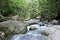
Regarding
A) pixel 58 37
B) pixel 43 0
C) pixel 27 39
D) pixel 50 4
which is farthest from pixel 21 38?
pixel 43 0

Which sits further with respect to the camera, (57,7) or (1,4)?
(57,7)

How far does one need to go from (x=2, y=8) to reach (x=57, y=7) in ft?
18.7

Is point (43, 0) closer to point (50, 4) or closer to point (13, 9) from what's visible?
point (50, 4)

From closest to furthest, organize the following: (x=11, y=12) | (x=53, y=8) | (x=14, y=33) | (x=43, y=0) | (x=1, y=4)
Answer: (x=14, y=33) < (x=1, y=4) < (x=11, y=12) < (x=53, y=8) < (x=43, y=0)

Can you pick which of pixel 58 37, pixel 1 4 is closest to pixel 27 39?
pixel 58 37

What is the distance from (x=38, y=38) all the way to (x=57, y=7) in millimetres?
7615

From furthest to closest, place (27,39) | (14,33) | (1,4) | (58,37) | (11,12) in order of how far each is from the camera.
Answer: (11,12), (1,4), (14,33), (27,39), (58,37)

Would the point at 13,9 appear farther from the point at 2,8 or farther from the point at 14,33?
the point at 14,33

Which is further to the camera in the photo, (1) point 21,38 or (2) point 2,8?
(2) point 2,8

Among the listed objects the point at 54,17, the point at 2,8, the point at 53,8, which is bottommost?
the point at 54,17

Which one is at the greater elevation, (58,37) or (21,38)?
(58,37)

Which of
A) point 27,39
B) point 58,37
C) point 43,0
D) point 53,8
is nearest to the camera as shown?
point 58,37

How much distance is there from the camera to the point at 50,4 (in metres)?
15.0

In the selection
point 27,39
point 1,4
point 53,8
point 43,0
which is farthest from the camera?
point 43,0
